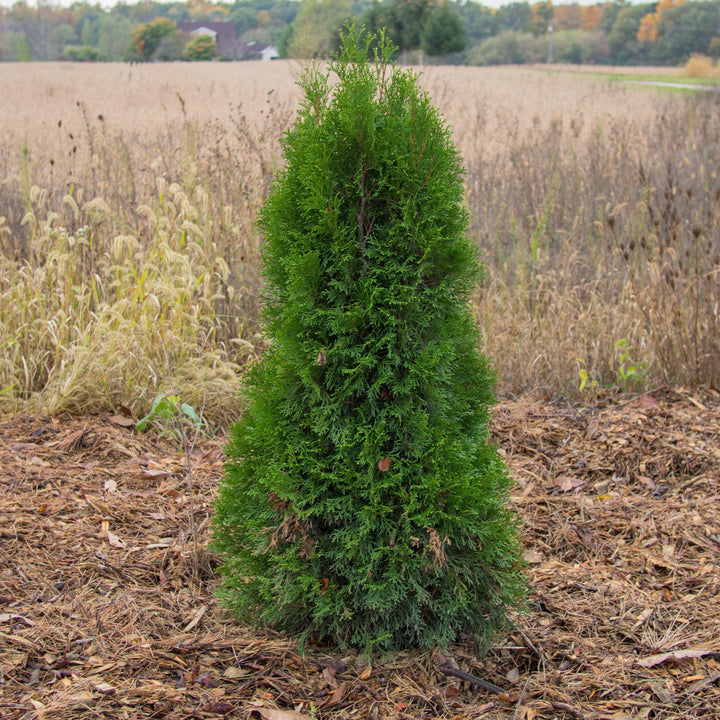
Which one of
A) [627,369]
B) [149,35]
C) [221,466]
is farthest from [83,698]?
[149,35]

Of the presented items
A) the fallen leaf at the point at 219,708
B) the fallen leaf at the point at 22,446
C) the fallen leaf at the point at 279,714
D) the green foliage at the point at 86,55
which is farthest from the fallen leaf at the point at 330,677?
the green foliage at the point at 86,55

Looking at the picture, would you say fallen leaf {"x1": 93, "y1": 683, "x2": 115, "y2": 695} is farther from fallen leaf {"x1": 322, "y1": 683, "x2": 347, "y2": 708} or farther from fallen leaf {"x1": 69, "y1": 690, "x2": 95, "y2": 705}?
fallen leaf {"x1": 322, "y1": 683, "x2": 347, "y2": 708}

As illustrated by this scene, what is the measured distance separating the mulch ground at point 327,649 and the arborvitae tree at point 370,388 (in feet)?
0.56

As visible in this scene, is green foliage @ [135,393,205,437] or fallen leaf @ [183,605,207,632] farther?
green foliage @ [135,393,205,437]

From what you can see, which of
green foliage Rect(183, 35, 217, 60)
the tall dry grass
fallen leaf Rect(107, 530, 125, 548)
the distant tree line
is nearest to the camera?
fallen leaf Rect(107, 530, 125, 548)

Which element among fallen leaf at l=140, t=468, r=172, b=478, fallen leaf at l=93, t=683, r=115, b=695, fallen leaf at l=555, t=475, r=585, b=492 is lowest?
fallen leaf at l=555, t=475, r=585, b=492

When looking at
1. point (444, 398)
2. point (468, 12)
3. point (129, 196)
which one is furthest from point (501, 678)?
point (468, 12)

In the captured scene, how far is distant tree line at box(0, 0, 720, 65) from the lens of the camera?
1435 inches

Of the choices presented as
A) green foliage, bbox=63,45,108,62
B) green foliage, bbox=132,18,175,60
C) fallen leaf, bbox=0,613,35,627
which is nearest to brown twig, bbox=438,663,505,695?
fallen leaf, bbox=0,613,35,627

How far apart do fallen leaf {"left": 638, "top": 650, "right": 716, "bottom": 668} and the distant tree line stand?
110 feet

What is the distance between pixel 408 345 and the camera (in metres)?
1.87

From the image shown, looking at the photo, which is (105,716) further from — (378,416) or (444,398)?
(444,398)

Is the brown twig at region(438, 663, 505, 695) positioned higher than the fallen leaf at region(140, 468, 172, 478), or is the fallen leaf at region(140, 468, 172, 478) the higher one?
the brown twig at region(438, 663, 505, 695)

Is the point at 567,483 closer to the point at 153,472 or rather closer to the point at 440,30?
the point at 153,472
